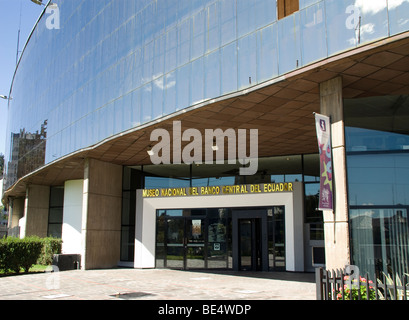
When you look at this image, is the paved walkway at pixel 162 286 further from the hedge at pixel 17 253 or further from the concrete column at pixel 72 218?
the concrete column at pixel 72 218

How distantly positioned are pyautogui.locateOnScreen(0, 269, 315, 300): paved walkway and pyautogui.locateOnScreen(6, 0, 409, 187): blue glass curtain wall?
6.48 m

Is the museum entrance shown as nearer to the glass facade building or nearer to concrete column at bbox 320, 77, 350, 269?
the glass facade building

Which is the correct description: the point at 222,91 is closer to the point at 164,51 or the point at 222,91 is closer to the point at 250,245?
the point at 164,51

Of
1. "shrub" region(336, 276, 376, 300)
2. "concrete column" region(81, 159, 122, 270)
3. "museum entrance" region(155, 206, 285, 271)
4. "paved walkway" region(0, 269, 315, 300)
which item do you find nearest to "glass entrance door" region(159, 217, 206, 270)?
"museum entrance" region(155, 206, 285, 271)

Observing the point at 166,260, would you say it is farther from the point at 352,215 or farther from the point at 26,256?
the point at 352,215

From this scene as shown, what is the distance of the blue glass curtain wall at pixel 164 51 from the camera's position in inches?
409

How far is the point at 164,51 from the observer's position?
1627 cm

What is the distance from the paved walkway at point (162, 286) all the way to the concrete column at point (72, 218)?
30.0ft

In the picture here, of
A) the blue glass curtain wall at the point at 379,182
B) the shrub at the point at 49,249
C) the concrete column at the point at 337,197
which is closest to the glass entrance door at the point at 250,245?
the blue glass curtain wall at the point at 379,182

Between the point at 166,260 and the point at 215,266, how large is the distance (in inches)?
118

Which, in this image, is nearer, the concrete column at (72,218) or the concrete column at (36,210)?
the concrete column at (72,218)

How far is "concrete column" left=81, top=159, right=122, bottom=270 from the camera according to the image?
2223 centimetres

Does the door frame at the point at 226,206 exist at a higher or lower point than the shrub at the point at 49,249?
higher

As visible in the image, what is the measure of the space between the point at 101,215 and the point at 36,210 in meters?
13.4
